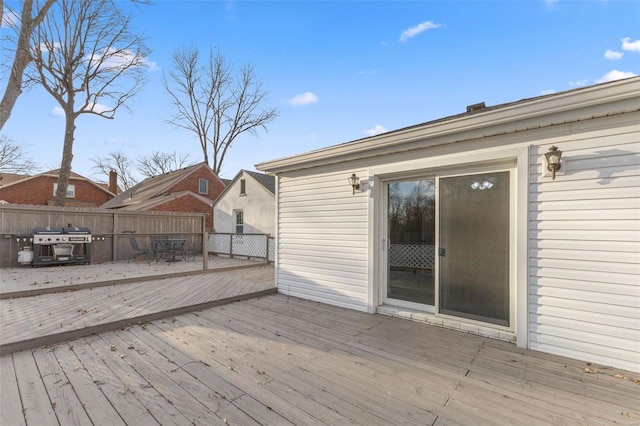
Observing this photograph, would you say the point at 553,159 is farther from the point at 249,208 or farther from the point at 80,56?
the point at 80,56

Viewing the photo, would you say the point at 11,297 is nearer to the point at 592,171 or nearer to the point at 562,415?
Answer: the point at 562,415

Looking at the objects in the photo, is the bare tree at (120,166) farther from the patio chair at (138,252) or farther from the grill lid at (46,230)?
the grill lid at (46,230)

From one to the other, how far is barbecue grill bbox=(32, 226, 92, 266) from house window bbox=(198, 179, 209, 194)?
34.3 ft

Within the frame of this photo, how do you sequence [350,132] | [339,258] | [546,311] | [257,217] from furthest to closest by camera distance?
Answer: [257,217], [350,132], [339,258], [546,311]

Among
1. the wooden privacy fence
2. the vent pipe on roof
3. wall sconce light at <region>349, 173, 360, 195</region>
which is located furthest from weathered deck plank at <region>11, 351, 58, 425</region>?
the vent pipe on roof

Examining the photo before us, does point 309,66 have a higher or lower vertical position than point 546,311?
higher

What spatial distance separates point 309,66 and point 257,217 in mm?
6696

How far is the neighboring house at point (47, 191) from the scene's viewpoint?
19195 millimetres

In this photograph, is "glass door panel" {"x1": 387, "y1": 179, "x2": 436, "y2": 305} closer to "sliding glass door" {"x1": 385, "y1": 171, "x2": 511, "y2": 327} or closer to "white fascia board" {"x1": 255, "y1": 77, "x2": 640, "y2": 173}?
"sliding glass door" {"x1": 385, "y1": 171, "x2": 511, "y2": 327}

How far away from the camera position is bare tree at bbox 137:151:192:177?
26.9 meters

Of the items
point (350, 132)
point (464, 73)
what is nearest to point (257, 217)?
point (350, 132)

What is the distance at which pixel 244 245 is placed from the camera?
1134cm

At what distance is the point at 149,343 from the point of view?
325 cm

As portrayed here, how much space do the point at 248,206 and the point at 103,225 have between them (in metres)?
5.39
